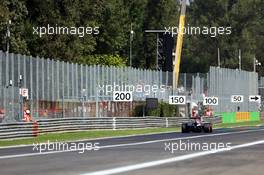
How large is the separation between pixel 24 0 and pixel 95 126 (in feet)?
91.8

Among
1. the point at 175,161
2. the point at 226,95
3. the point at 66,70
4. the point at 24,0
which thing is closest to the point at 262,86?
the point at 226,95

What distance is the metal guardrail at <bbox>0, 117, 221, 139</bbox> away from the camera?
103ft

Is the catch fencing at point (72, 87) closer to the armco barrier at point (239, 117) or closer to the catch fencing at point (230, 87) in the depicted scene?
the catch fencing at point (230, 87)

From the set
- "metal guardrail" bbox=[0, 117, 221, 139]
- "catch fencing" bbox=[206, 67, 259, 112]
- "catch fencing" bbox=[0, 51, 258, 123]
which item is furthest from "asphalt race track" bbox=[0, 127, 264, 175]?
"catch fencing" bbox=[206, 67, 259, 112]

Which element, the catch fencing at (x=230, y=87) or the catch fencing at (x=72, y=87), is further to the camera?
the catch fencing at (x=230, y=87)

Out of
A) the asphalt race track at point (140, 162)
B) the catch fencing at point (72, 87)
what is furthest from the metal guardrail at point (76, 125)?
the asphalt race track at point (140, 162)

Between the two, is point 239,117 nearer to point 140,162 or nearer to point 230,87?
point 230,87

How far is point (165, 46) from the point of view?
6512cm

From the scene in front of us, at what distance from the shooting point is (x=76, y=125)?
38.9 m

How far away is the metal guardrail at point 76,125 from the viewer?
31.3 metres

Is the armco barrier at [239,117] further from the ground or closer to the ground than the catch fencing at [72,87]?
closer to the ground

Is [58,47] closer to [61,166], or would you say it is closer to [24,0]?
[24,0]

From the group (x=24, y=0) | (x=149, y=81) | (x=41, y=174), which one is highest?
(x=24, y=0)

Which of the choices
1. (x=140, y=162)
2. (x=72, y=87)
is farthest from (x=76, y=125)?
(x=140, y=162)
